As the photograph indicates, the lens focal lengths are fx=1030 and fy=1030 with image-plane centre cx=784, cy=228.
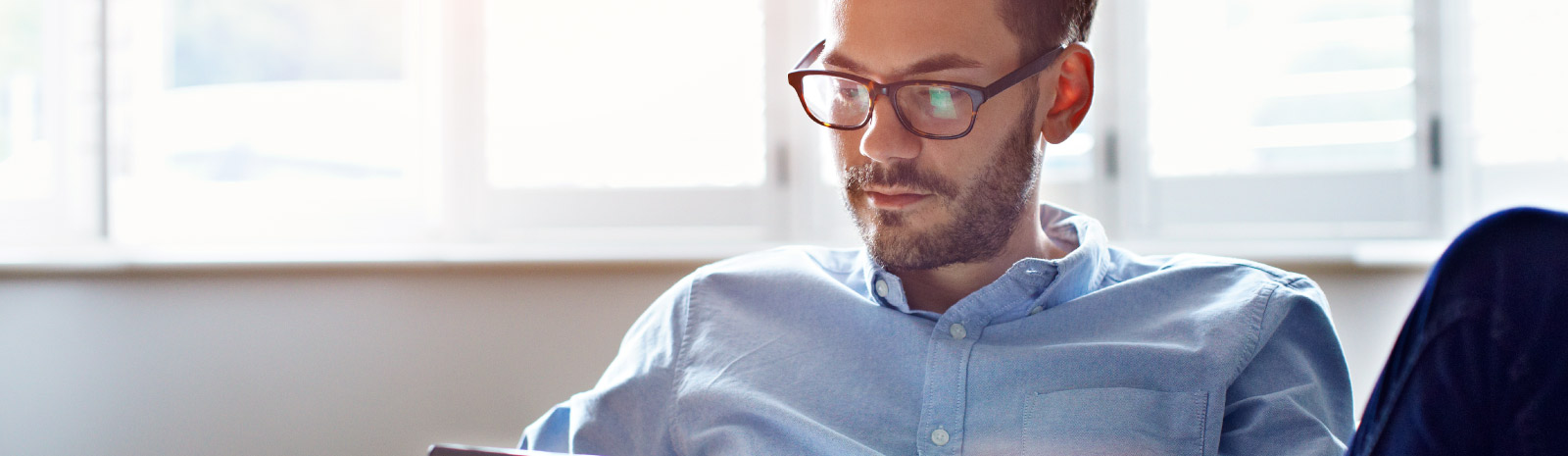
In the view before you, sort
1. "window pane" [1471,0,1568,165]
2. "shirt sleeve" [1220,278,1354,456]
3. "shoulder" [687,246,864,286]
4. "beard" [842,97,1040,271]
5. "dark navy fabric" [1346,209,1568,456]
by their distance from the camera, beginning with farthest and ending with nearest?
"window pane" [1471,0,1568,165], "shoulder" [687,246,864,286], "beard" [842,97,1040,271], "shirt sleeve" [1220,278,1354,456], "dark navy fabric" [1346,209,1568,456]

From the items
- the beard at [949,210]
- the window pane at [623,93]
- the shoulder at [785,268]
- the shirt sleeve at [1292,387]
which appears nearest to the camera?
the shirt sleeve at [1292,387]

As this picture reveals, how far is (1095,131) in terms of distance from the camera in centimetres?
191

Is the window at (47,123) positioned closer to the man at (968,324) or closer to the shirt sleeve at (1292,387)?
the man at (968,324)

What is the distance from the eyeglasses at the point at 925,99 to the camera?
3.03 feet

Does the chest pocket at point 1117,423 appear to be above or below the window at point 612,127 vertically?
below

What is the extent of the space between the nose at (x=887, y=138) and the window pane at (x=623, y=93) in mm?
1043

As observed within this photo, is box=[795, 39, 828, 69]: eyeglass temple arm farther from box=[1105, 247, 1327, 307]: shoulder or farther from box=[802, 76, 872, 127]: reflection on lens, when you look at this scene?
box=[1105, 247, 1327, 307]: shoulder

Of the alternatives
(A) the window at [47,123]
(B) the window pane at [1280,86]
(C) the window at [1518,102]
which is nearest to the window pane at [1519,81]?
(C) the window at [1518,102]

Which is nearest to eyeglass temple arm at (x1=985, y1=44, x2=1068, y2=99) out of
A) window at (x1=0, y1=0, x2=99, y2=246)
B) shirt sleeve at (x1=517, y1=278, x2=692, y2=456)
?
shirt sleeve at (x1=517, y1=278, x2=692, y2=456)

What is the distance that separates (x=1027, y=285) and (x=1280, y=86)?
3.60ft

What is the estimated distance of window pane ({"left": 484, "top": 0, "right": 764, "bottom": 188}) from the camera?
197cm

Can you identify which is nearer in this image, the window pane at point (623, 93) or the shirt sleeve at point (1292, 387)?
the shirt sleeve at point (1292, 387)

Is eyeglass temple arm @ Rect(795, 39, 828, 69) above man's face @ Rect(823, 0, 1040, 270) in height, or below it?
above

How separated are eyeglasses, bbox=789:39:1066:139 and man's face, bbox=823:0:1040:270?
1 cm
